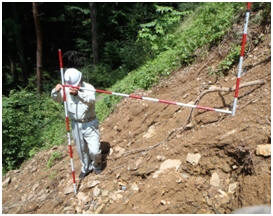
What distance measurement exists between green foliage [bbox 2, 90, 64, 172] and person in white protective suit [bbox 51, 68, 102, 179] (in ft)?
9.87

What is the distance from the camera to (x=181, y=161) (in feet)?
11.0

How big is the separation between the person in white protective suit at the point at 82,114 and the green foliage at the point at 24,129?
3009 millimetres

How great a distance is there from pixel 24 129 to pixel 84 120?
4.38 m

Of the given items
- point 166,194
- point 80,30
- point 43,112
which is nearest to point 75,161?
point 166,194

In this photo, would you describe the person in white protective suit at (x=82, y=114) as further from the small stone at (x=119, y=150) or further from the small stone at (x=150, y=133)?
the small stone at (x=150, y=133)

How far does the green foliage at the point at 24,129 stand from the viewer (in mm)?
6895

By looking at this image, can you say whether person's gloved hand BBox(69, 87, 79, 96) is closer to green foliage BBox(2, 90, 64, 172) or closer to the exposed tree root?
the exposed tree root

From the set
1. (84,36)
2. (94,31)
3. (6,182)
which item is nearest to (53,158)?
(6,182)

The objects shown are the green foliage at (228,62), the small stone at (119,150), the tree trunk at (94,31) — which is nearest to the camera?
the green foliage at (228,62)

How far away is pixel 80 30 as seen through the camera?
16422 millimetres

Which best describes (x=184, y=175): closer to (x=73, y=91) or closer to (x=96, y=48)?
(x=73, y=91)

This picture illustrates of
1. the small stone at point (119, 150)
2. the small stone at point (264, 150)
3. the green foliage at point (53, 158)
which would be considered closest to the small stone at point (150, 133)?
the small stone at point (119, 150)

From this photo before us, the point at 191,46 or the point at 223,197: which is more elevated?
the point at 191,46

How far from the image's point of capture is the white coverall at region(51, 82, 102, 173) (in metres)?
3.86
